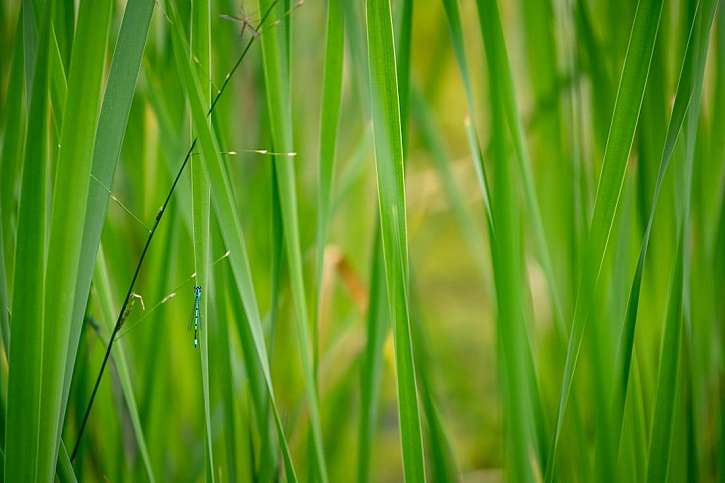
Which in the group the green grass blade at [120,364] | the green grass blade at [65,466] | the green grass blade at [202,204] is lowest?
the green grass blade at [65,466]

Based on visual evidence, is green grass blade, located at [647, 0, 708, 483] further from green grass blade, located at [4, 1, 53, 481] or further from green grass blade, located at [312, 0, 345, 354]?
green grass blade, located at [4, 1, 53, 481]

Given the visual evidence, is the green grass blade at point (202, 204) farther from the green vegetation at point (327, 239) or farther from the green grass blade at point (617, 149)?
the green grass blade at point (617, 149)

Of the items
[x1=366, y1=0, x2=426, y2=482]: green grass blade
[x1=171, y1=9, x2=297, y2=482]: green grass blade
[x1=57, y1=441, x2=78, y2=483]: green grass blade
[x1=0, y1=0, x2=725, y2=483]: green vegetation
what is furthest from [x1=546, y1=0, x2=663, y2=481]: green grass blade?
[x1=57, y1=441, x2=78, y2=483]: green grass blade

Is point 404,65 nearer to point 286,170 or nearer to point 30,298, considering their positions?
point 286,170

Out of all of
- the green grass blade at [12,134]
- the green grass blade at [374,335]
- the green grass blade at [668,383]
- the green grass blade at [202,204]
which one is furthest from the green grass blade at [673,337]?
the green grass blade at [12,134]

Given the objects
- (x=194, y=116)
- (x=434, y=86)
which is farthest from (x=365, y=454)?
(x=434, y=86)

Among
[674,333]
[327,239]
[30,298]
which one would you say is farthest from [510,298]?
[30,298]

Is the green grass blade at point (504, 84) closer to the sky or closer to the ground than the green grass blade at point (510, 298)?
closer to the sky
